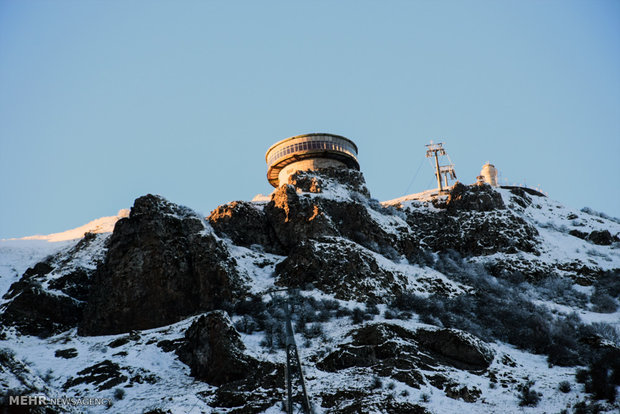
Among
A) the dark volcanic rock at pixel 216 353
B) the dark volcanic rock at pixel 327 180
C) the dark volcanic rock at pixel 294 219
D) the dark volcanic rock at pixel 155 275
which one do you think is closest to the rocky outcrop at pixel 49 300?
the dark volcanic rock at pixel 155 275

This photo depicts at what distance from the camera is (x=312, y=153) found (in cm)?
7381

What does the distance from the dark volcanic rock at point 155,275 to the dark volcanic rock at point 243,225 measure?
24.8 feet

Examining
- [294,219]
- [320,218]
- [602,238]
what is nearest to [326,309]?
[320,218]

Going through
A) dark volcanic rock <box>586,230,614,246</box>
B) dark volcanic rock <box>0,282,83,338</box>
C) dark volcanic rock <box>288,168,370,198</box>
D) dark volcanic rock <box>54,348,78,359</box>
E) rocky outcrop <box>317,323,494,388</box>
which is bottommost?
rocky outcrop <box>317,323,494,388</box>

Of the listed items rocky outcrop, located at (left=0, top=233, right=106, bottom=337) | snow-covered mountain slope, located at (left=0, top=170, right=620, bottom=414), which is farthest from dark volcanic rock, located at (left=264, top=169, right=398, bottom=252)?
rocky outcrop, located at (left=0, top=233, right=106, bottom=337)

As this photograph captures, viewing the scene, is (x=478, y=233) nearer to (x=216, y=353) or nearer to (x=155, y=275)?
(x=155, y=275)

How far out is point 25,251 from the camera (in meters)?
67.4

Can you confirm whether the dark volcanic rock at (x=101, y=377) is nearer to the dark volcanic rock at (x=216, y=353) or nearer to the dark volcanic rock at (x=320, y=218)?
the dark volcanic rock at (x=216, y=353)

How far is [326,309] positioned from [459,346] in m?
10.6

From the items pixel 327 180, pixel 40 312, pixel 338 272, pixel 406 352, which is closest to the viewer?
pixel 406 352

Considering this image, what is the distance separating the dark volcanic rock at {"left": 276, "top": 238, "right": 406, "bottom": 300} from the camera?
43969mm

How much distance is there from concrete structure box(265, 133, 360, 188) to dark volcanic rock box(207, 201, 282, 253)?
18070mm

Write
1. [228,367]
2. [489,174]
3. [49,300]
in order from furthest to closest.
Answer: [489,174], [49,300], [228,367]

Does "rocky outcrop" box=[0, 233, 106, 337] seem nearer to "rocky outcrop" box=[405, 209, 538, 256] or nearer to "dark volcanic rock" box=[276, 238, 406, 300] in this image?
"dark volcanic rock" box=[276, 238, 406, 300]
